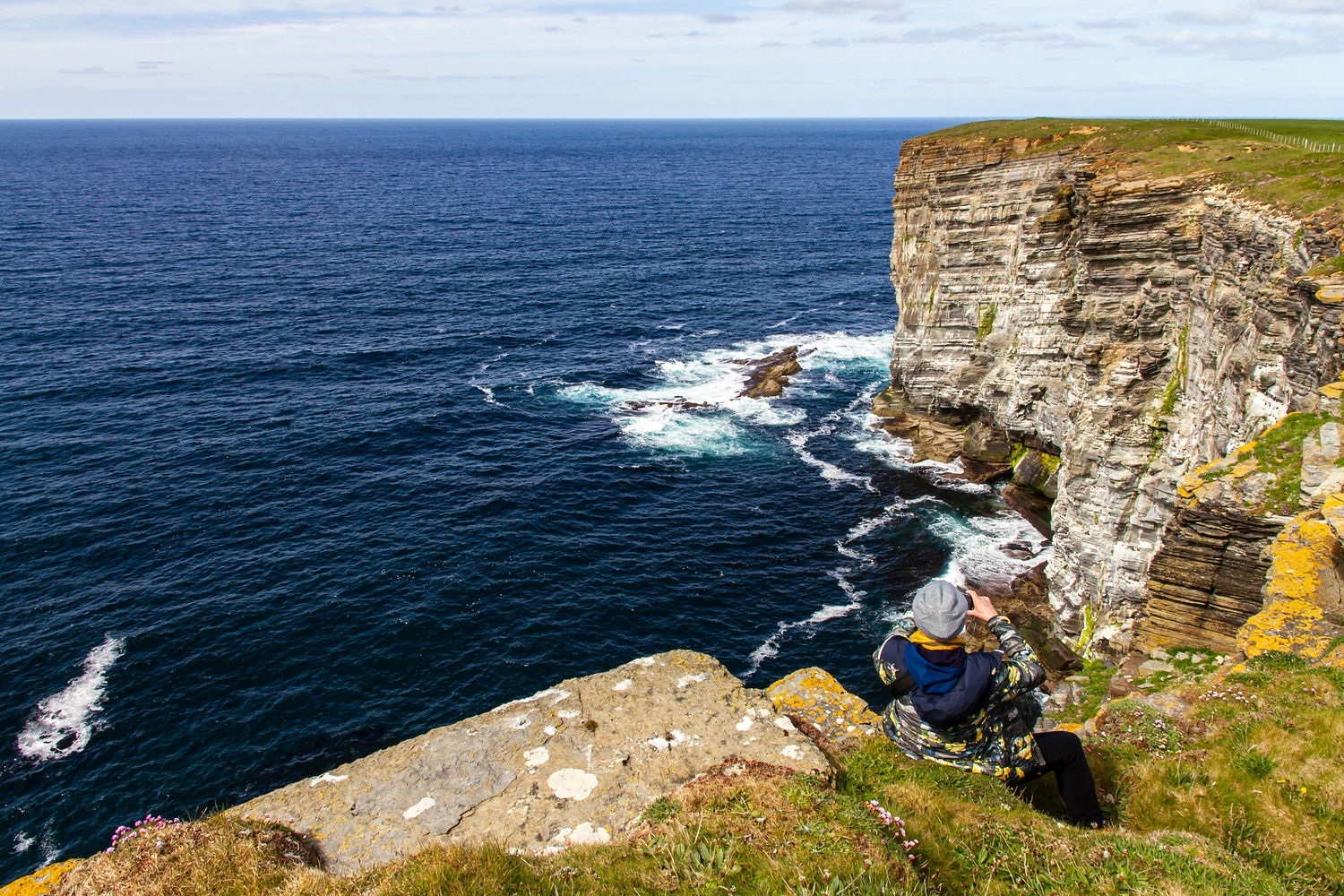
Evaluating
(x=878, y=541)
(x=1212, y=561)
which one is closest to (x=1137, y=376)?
(x=878, y=541)

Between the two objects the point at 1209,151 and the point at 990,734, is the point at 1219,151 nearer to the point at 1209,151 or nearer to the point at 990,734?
the point at 1209,151

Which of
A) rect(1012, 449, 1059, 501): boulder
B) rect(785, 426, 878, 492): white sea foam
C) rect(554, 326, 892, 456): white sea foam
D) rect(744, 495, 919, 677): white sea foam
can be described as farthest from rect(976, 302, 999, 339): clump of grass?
rect(554, 326, 892, 456): white sea foam

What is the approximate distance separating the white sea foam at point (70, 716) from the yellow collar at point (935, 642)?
126 feet

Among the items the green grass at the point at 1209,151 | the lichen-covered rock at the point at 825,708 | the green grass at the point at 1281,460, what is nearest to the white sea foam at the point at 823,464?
the green grass at the point at 1209,151

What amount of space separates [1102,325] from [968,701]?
1512 inches

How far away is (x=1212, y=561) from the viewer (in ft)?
69.1

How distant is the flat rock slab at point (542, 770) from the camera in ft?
33.9

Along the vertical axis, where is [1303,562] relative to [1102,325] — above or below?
below

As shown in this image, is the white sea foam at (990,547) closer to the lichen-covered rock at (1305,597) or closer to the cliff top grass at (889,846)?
the lichen-covered rock at (1305,597)

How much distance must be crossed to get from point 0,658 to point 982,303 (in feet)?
198

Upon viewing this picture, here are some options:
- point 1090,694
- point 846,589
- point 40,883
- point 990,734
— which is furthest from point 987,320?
point 40,883

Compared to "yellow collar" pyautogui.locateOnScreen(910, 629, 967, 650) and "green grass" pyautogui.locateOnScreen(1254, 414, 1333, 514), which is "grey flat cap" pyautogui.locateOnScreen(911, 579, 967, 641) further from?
"green grass" pyautogui.locateOnScreen(1254, 414, 1333, 514)

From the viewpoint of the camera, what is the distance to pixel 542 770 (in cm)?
1135

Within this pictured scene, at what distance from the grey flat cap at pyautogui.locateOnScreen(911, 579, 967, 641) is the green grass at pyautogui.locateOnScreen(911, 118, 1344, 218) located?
2896 cm
